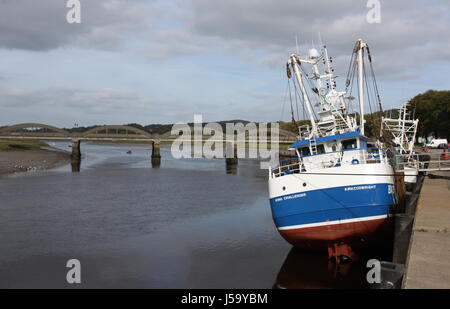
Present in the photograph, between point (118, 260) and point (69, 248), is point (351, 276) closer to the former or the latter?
point (118, 260)

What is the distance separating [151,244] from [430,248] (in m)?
15.3

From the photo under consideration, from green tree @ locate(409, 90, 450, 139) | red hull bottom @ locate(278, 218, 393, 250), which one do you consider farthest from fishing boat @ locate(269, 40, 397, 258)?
green tree @ locate(409, 90, 450, 139)

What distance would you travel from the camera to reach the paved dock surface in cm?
1050

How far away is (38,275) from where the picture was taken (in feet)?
55.4

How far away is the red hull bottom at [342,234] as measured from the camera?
17.5 meters

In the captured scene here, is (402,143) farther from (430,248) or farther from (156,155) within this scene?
(156,155)

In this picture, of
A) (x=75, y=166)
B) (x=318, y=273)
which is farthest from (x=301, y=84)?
(x=75, y=166)

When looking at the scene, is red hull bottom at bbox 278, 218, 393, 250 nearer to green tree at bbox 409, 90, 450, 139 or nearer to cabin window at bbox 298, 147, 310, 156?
cabin window at bbox 298, 147, 310, 156

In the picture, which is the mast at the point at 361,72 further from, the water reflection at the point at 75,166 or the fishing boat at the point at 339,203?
the water reflection at the point at 75,166

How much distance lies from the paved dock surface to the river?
355cm

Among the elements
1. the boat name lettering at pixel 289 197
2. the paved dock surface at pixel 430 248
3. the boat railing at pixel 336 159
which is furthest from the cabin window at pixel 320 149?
the paved dock surface at pixel 430 248

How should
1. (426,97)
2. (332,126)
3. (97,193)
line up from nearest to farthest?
(332,126) < (97,193) < (426,97)

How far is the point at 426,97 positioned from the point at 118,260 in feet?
331
